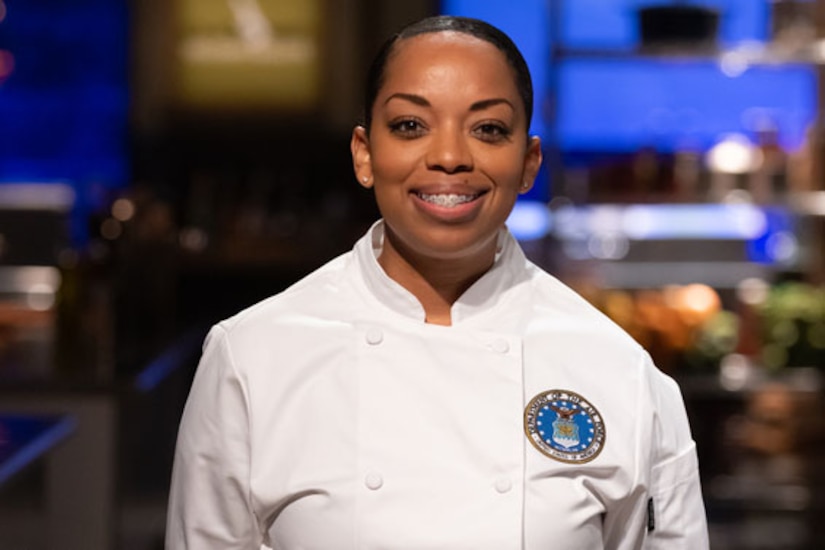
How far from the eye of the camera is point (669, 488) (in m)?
1.52

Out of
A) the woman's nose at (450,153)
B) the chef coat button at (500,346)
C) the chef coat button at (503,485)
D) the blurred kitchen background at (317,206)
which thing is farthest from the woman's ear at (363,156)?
the blurred kitchen background at (317,206)

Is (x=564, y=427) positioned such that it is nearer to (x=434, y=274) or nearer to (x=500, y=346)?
(x=500, y=346)

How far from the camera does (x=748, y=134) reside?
5012 mm

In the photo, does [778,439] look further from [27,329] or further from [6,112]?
[6,112]

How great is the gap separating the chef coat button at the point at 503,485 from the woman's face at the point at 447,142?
229mm

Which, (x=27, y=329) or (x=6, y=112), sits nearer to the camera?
(x=27, y=329)

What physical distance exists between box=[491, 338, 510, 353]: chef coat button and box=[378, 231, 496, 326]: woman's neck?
8 cm

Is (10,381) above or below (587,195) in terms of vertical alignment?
below

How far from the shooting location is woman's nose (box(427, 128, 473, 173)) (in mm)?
1454

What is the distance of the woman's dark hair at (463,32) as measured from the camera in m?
1.49

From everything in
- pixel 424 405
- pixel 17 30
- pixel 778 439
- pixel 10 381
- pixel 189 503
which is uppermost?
pixel 17 30

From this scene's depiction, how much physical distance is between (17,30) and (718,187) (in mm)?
2853

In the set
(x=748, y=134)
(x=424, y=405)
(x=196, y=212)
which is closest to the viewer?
(x=424, y=405)

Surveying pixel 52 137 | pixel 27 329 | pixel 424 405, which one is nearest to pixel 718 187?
pixel 27 329
